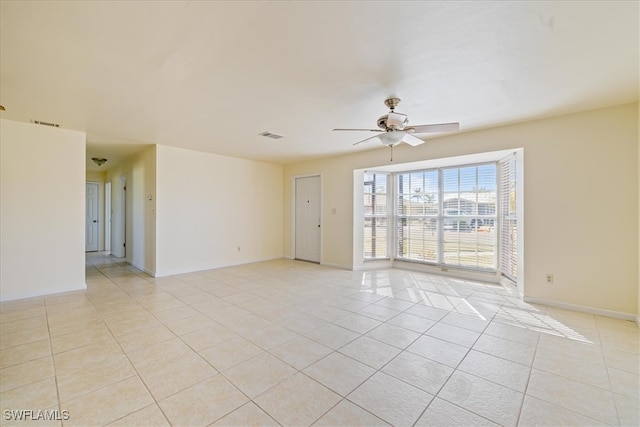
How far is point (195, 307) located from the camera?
133 inches

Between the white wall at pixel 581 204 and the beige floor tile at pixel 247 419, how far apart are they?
3749 millimetres

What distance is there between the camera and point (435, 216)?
5.27 metres

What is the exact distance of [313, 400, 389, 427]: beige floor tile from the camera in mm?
1535

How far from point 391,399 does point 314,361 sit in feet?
2.20

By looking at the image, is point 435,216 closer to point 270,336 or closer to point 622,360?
point 622,360

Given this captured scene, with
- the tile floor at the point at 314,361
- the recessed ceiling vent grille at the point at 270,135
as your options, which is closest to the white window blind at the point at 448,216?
the tile floor at the point at 314,361

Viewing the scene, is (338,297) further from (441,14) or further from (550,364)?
(441,14)

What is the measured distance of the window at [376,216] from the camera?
5.72 meters

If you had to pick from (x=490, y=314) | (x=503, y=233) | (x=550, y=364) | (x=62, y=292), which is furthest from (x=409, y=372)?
(x=62, y=292)

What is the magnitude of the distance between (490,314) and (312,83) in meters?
3.30

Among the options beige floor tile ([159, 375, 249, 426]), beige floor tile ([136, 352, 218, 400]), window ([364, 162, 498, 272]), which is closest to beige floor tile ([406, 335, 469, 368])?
beige floor tile ([159, 375, 249, 426])

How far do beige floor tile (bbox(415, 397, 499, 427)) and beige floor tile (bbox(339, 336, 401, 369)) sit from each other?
20.2 inches

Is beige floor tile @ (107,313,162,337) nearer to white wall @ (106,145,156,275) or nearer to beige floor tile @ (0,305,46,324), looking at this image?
beige floor tile @ (0,305,46,324)

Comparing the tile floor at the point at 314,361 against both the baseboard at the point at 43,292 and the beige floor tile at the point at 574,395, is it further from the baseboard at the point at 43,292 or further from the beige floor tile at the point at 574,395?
the baseboard at the point at 43,292
